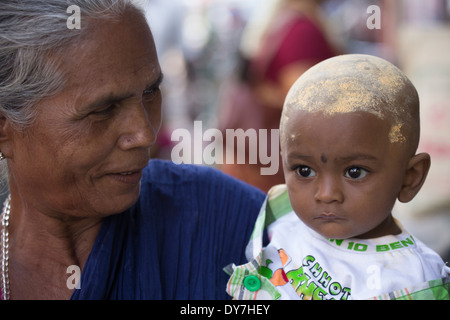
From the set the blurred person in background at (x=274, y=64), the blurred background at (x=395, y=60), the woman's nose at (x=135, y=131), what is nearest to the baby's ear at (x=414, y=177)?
the woman's nose at (x=135, y=131)

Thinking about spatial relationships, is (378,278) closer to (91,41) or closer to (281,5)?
(91,41)

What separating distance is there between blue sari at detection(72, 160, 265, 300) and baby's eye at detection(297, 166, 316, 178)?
409mm

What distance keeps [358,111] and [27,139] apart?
3.26 feet

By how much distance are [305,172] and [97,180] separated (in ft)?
2.13

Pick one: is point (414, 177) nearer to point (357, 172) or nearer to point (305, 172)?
point (357, 172)

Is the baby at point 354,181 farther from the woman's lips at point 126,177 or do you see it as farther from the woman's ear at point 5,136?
the woman's ear at point 5,136

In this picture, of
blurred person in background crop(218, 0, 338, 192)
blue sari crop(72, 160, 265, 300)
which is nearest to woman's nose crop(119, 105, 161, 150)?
blue sari crop(72, 160, 265, 300)

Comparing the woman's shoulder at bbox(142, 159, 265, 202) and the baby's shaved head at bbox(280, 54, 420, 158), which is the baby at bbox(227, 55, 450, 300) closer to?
the baby's shaved head at bbox(280, 54, 420, 158)

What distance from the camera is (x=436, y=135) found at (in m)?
3.42

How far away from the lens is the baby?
149cm

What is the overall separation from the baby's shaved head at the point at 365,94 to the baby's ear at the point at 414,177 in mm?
58

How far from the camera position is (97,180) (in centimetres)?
171

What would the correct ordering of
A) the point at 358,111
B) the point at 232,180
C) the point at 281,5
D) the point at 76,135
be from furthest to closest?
the point at 281,5, the point at 232,180, the point at 76,135, the point at 358,111

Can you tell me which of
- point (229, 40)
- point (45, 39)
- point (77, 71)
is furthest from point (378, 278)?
point (229, 40)
